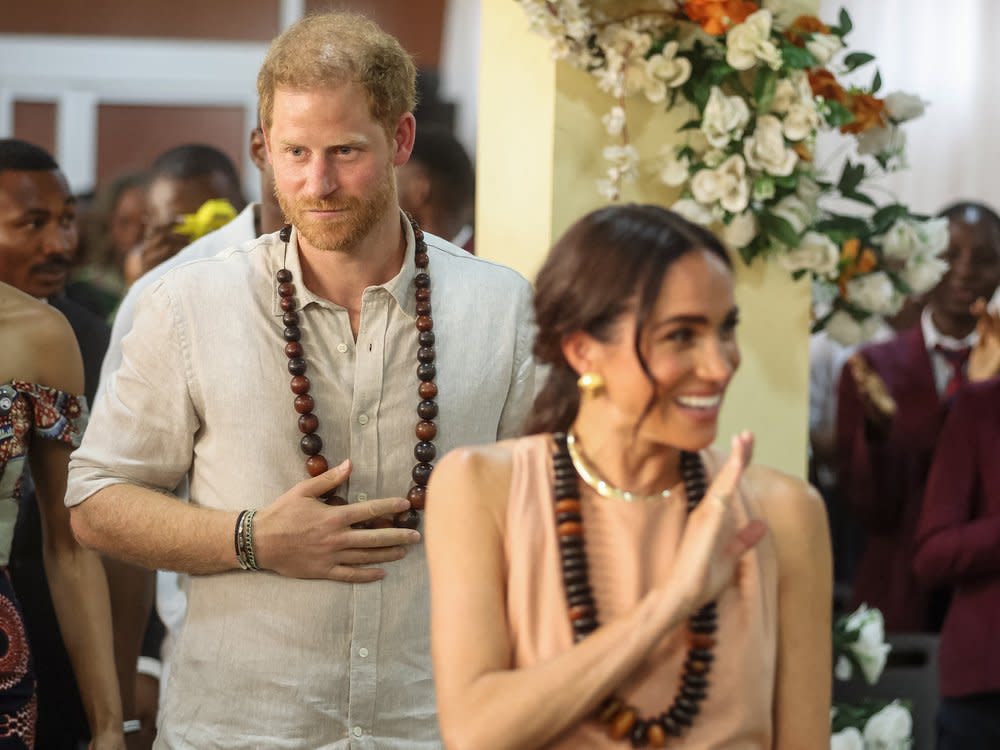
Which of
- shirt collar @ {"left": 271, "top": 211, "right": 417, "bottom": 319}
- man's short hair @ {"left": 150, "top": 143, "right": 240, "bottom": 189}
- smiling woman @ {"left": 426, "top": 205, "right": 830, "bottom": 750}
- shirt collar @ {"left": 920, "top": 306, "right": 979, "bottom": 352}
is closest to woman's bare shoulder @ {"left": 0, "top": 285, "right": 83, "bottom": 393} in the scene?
Result: shirt collar @ {"left": 271, "top": 211, "right": 417, "bottom": 319}

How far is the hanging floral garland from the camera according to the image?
3.22m

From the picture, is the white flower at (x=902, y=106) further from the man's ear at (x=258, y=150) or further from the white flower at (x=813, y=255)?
the man's ear at (x=258, y=150)

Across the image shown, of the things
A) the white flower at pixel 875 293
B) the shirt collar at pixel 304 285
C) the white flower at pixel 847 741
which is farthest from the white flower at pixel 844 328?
the shirt collar at pixel 304 285

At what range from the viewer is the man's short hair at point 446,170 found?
173 inches

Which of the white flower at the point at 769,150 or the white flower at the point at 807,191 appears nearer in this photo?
the white flower at the point at 769,150

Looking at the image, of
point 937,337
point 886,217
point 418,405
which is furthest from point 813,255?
point 937,337

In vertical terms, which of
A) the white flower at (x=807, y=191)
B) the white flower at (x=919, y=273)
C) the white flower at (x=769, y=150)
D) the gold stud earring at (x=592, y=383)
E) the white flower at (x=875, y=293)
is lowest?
the gold stud earring at (x=592, y=383)

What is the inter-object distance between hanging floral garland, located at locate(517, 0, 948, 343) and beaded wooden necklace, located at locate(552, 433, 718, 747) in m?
1.55

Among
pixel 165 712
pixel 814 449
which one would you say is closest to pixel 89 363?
pixel 165 712

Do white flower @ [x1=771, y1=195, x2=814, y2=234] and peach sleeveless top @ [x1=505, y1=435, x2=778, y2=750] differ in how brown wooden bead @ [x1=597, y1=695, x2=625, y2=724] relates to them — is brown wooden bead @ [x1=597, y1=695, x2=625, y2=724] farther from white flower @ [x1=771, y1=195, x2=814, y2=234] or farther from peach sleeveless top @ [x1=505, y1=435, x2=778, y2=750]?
white flower @ [x1=771, y1=195, x2=814, y2=234]

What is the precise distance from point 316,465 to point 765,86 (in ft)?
4.56

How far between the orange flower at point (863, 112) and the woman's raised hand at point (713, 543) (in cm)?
190

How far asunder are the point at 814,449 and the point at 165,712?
3872mm

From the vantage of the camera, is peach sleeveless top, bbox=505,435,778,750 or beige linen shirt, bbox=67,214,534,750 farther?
beige linen shirt, bbox=67,214,534,750
